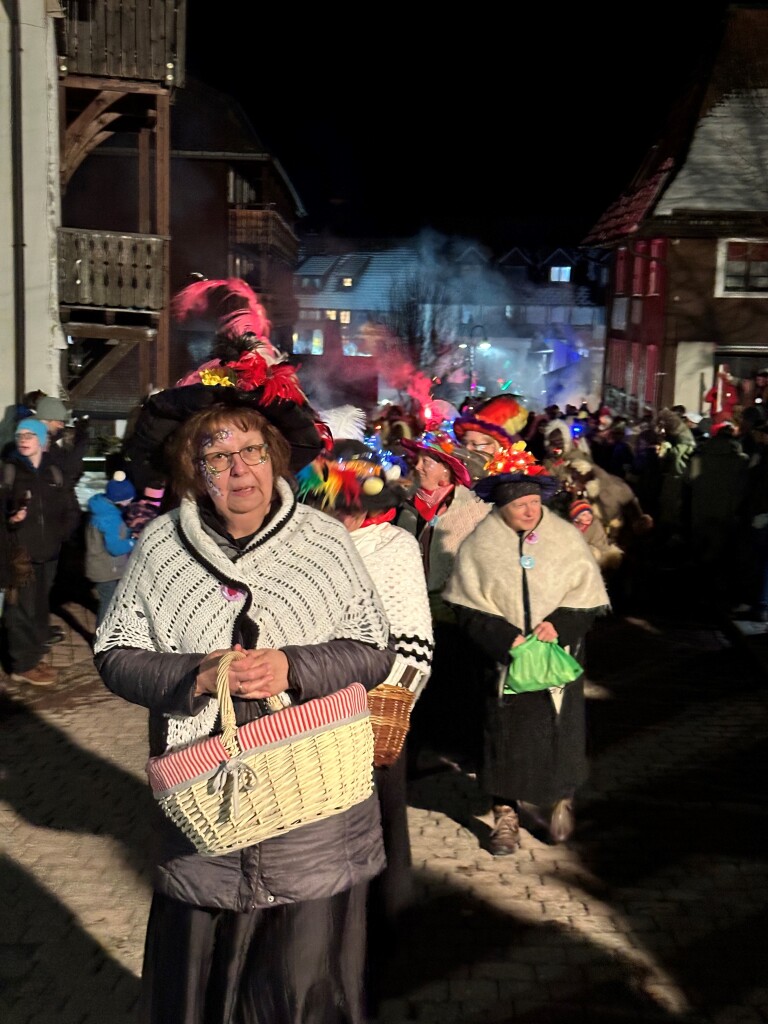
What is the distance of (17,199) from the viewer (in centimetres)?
1720

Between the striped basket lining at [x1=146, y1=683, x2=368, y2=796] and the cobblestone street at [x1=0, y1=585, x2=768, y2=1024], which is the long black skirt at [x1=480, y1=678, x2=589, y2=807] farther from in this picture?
the striped basket lining at [x1=146, y1=683, x2=368, y2=796]

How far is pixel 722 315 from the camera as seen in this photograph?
30.5 meters

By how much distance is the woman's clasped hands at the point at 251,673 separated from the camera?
313 centimetres

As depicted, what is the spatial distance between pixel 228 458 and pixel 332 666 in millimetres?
634

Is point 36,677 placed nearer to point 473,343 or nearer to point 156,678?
point 156,678

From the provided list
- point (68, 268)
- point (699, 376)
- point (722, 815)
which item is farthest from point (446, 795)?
point (699, 376)

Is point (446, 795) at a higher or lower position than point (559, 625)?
lower

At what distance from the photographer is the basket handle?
3.10m

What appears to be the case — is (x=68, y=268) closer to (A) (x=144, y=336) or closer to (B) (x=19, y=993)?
(A) (x=144, y=336)

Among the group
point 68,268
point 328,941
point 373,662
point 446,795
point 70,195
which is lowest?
point 446,795

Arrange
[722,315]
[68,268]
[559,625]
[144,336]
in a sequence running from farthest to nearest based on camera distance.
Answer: [722,315] < [144,336] < [68,268] < [559,625]

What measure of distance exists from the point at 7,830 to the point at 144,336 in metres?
13.9

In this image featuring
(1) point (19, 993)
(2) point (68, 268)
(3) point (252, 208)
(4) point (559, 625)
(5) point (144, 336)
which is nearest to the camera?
(1) point (19, 993)

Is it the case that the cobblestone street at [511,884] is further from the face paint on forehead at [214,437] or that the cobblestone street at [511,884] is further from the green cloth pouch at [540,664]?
the face paint on forehead at [214,437]
